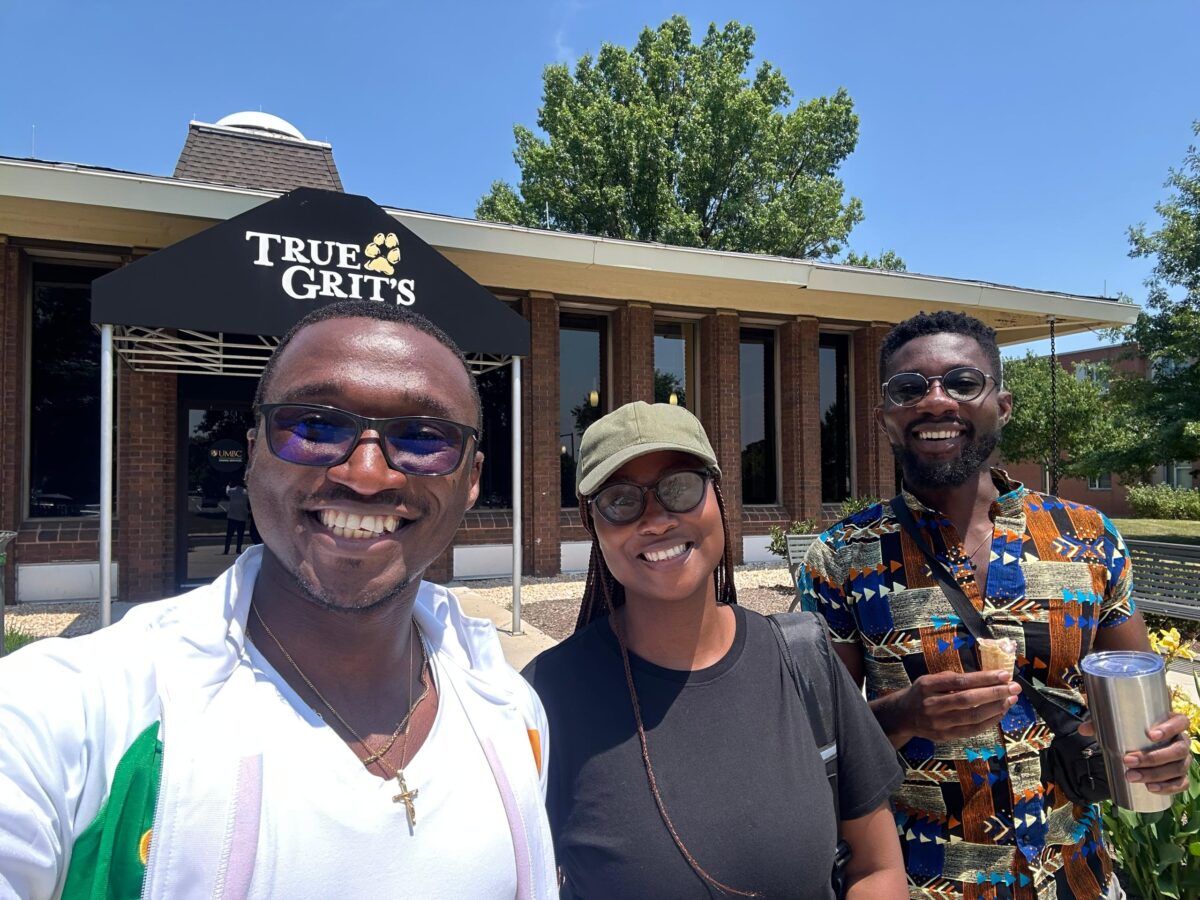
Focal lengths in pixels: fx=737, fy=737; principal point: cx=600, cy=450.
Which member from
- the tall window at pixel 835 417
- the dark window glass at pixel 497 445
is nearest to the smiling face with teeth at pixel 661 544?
the dark window glass at pixel 497 445

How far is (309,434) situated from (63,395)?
10212mm

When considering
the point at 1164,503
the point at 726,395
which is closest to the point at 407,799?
the point at 726,395

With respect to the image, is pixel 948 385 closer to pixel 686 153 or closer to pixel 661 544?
pixel 661 544

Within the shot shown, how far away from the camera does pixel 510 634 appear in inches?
280

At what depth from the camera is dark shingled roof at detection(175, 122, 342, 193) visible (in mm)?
10148

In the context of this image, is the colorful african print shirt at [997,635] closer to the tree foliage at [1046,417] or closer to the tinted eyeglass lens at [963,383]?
the tinted eyeglass lens at [963,383]

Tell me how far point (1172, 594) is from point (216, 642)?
25.4 ft

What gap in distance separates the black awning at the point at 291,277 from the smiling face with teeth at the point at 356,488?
14.9 ft

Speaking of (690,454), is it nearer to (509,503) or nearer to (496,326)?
(496,326)

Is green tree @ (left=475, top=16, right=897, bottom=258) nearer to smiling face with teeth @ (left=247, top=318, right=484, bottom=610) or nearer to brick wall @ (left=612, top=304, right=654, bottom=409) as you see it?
brick wall @ (left=612, top=304, right=654, bottom=409)

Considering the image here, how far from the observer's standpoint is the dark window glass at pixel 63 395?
916cm

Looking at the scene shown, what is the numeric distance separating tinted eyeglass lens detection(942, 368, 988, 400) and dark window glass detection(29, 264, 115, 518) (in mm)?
10340

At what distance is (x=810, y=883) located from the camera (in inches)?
52.0

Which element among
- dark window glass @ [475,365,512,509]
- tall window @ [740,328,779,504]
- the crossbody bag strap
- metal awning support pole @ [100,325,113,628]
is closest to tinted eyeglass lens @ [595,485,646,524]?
the crossbody bag strap
